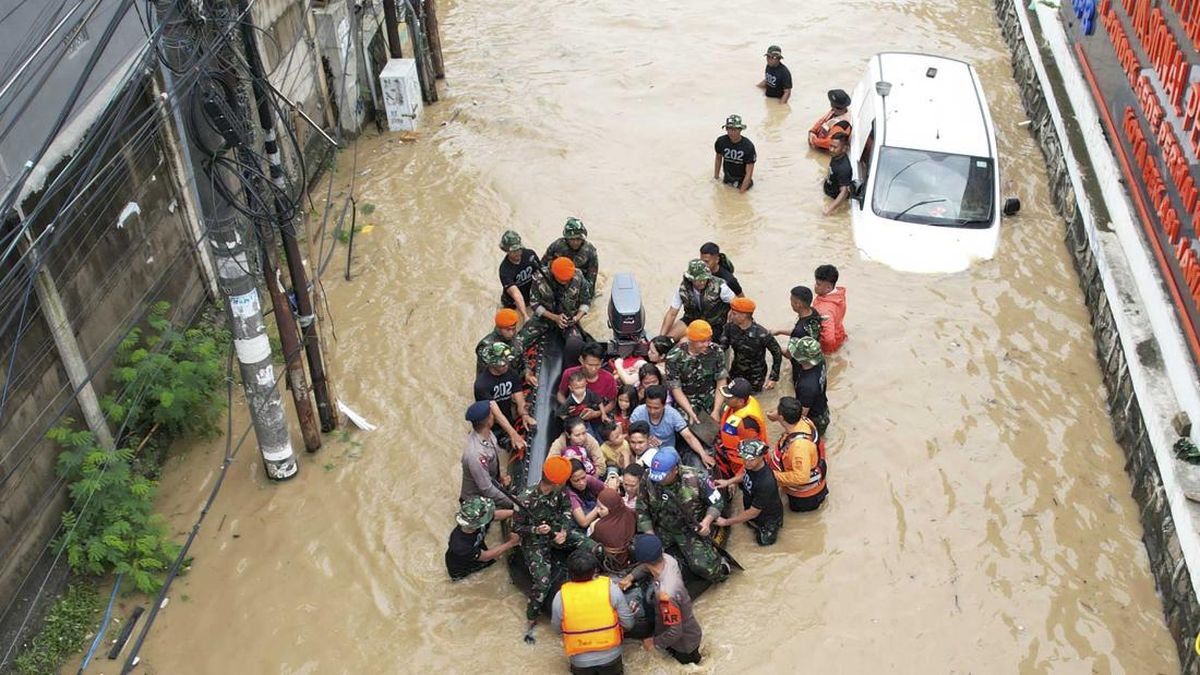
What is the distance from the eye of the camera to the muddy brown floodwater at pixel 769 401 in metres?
7.62

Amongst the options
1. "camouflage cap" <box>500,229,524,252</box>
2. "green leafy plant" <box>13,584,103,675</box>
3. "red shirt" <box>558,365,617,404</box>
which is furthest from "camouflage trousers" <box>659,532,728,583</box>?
"green leafy plant" <box>13,584,103,675</box>

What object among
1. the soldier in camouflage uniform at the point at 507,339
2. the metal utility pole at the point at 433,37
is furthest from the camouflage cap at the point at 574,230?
the metal utility pole at the point at 433,37

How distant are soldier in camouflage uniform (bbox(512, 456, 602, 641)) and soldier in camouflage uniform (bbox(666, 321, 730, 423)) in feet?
6.02

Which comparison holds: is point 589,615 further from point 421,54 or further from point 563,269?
point 421,54

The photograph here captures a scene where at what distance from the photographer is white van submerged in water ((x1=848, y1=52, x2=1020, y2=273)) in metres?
11.8

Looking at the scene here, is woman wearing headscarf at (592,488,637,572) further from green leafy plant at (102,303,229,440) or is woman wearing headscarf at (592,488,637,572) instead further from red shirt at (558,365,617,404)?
green leafy plant at (102,303,229,440)

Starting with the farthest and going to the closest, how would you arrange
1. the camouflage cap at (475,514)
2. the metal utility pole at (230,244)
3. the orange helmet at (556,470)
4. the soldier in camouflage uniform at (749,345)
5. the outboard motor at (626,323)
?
the outboard motor at (626,323)
the soldier in camouflage uniform at (749,345)
the camouflage cap at (475,514)
the orange helmet at (556,470)
the metal utility pole at (230,244)

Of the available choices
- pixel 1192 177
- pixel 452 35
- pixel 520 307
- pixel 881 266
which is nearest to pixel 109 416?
pixel 520 307

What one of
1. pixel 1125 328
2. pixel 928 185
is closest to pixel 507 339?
pixel 928 185

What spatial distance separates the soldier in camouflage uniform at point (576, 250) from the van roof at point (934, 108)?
422 centimetres

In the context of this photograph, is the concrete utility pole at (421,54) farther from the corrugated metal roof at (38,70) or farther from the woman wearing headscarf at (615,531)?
the woman wearing headscarf at (615,531)

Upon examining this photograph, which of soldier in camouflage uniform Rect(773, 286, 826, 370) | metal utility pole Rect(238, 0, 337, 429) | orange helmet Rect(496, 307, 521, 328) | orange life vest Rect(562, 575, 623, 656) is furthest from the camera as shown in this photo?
soldier in camouflage uniform Rect(773, 286, 826, 370)

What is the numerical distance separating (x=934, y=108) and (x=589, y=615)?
8.65 m

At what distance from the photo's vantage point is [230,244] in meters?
7.82
